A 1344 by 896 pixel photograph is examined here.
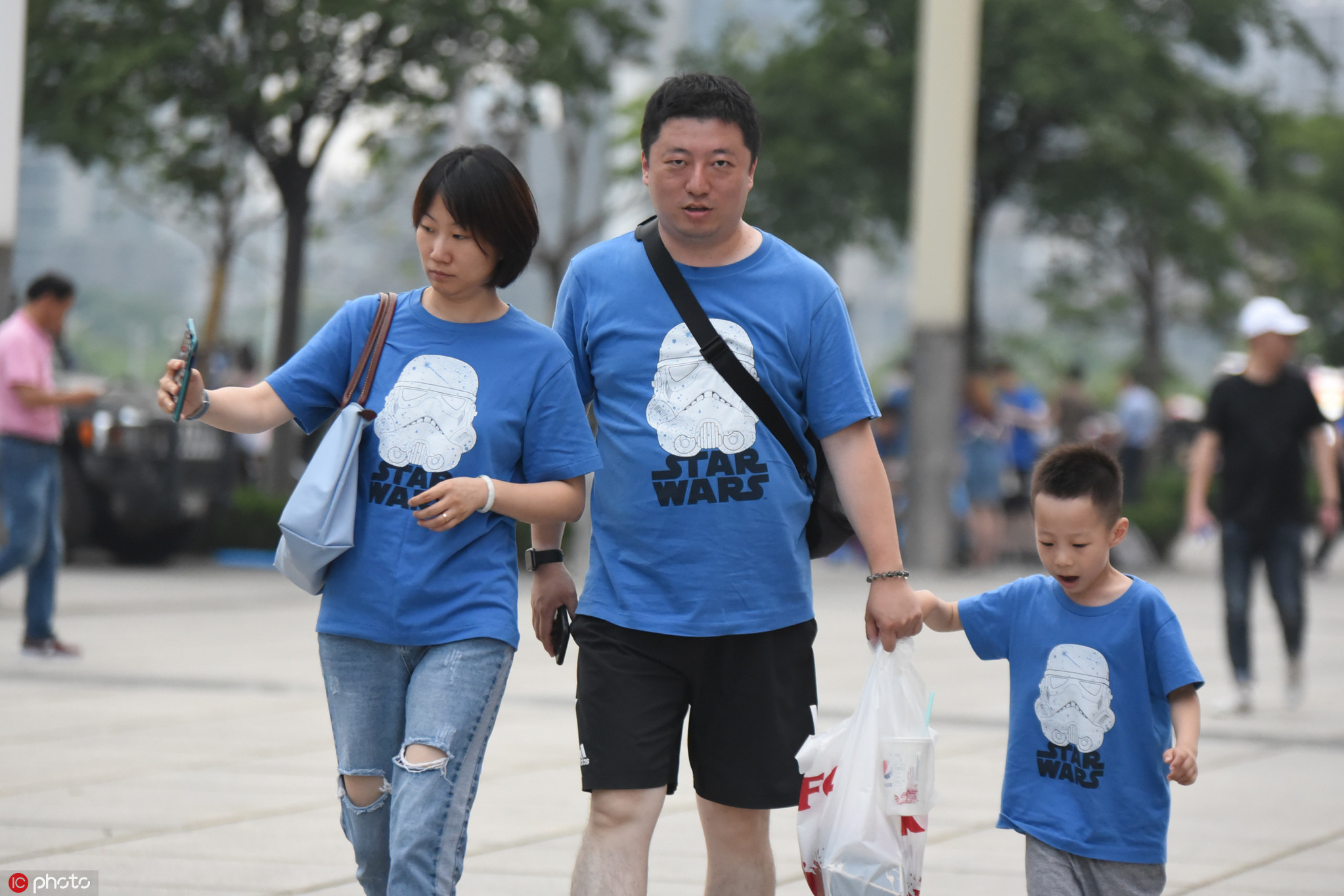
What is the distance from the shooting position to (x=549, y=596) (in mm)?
3811

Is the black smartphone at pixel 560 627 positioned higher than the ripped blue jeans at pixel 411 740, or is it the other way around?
the black smartphone at pixel 560 627

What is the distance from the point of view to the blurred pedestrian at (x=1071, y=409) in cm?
1961

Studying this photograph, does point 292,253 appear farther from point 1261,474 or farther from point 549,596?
point 549,596

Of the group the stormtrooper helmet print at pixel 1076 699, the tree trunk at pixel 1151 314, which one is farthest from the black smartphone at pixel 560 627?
the tree trunk at pixel 1151 314

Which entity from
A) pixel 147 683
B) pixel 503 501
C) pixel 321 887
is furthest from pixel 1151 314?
pixel 503 501

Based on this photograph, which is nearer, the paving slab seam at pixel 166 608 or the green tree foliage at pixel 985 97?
the paving slab seam at pixel 166 608

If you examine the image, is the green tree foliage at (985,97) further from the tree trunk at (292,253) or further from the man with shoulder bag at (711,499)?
the man with shoulder bag at (711,499)

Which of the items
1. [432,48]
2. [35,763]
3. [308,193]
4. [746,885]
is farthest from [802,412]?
[308,193]

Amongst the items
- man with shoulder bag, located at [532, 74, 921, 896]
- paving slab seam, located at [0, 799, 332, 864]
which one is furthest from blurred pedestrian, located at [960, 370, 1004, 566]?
man with shoulder bag, located at [532, 74, 921, 896]

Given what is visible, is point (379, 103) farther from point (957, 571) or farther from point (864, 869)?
point (864, 869)

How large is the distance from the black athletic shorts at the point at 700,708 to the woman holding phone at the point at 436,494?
21 centimetres

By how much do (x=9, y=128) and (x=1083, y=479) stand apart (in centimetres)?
664

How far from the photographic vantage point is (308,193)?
16.8 metres

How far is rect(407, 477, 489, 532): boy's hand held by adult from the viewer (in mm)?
3350
